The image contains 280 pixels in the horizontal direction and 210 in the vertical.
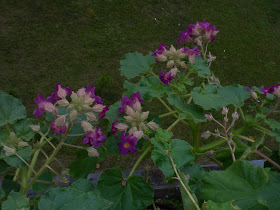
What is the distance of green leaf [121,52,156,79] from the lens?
1.44 meters

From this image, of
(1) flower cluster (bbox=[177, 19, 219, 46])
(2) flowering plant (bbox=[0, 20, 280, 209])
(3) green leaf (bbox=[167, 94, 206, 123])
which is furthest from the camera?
(1) flower cluster (bbox=[177, 19, 219, 46])

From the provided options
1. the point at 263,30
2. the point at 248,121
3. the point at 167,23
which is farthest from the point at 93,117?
the point at 263,30

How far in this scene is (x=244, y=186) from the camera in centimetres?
85

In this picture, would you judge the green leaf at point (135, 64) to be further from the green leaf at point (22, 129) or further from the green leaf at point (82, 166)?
the green leaf at point (22, 129)

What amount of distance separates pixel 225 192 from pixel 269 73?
2.38 metres

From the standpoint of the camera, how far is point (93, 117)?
0.88m

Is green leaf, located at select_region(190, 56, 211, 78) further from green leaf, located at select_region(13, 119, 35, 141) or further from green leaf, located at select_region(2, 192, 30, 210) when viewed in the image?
green leaf, located at select_region(2, 192, 30, 210)

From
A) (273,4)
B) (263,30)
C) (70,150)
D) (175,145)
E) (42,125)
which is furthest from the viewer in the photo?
(273,4)

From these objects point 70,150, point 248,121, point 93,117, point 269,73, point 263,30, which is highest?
point 93,117

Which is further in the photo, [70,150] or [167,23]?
[167,23]

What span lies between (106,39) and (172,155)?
6.85 ft

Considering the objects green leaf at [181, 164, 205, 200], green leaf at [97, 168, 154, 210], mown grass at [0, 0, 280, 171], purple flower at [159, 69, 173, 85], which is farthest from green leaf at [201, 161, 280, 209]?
mown grass at [0, 0, 280, 171]

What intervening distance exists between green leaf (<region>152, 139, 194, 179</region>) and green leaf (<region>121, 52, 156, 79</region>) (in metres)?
0.56

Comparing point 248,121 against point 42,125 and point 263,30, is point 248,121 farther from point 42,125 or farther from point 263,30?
point 263,30
